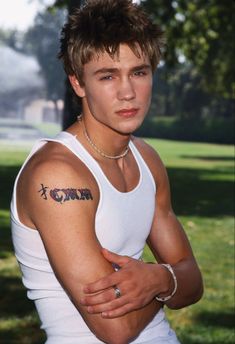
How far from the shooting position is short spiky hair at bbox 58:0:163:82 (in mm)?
2457

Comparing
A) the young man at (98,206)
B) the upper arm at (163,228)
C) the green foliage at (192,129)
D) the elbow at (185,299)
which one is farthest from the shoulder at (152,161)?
the green foliage at (192,129)

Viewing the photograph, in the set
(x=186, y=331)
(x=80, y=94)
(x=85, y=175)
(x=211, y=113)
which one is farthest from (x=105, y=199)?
(x=211, y=113)

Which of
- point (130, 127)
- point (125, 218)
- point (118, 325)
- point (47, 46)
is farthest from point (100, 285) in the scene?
point (47, 46)

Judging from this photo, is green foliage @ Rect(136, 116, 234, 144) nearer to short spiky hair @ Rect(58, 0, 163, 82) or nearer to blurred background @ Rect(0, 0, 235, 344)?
blurred background @ Rect(0, 0, 235, 344)

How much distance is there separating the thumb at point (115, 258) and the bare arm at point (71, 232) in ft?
0.05

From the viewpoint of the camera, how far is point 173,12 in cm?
2473

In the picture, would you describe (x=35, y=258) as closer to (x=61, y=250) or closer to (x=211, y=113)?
(x=61, y=250)

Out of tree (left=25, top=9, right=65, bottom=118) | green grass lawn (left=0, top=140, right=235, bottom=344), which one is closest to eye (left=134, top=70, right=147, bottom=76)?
green grass lawn (left=0, top=140, right=235, bottom=344)

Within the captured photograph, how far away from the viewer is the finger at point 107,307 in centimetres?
230

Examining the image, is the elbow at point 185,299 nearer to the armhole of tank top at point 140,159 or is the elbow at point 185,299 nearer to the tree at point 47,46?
the armhole of tank top at point 140,159

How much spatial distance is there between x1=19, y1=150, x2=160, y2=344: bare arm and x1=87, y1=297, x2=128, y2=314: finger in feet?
0.06

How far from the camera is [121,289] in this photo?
2.33 meters

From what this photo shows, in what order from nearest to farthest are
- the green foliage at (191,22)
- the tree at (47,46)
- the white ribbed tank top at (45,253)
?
1. the white ribbed tank top at (45,253)
2. the green foliage at (191,22)
3. the tree at (47,46)

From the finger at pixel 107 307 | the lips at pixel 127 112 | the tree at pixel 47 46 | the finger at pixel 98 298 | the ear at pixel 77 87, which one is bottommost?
the tree at pixel 47 46
